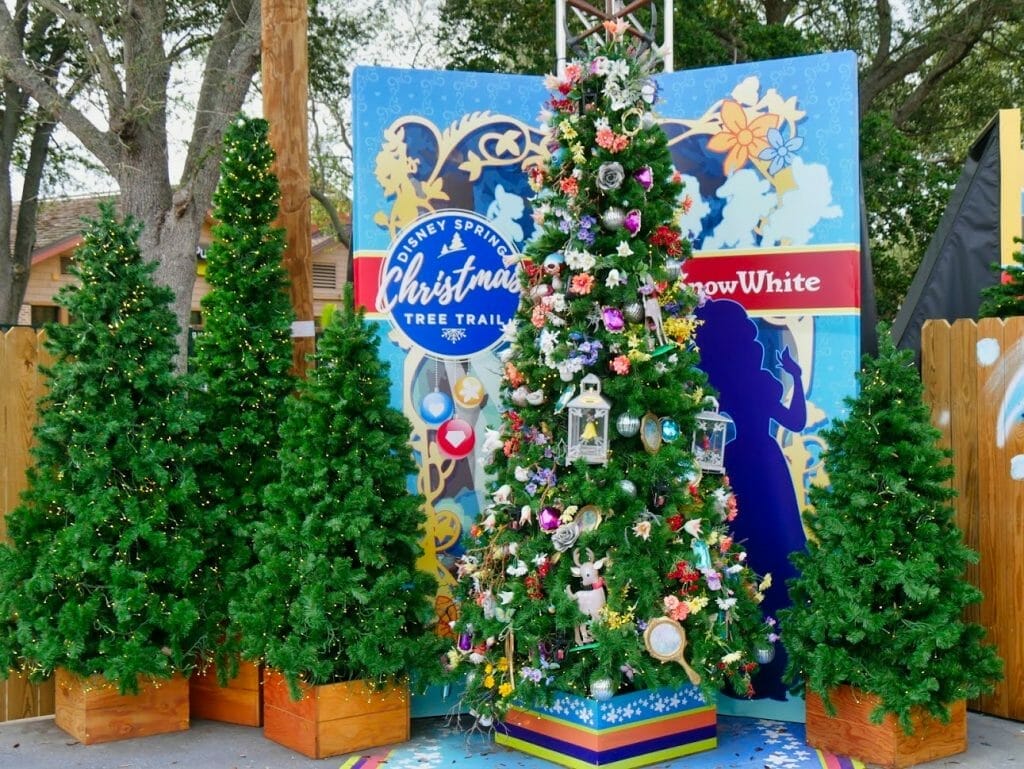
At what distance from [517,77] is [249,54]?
753 centimetres

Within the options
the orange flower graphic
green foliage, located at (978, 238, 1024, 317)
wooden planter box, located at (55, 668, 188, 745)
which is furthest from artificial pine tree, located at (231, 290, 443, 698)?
green foliage, located at (978, 238, 1024, 317)

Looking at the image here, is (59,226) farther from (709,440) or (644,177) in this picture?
(709,440)

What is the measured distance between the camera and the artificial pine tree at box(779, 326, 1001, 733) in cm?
476

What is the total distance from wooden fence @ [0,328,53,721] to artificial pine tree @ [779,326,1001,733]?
13.9ft

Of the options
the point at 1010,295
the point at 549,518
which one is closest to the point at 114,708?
the point at 549,518

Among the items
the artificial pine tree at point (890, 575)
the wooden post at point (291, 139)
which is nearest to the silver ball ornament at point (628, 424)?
the artificial pine tree at point (890, 575)

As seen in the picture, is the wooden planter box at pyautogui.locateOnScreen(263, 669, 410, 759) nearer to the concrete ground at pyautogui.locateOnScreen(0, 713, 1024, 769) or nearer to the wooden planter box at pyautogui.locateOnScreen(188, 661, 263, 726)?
the concrete ground at pyautogui.locateOnScreen(0, 713, 1024, 769)

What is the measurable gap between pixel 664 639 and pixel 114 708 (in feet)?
9.54

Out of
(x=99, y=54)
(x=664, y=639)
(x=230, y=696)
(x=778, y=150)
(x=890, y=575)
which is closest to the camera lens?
(x=890, y=575)

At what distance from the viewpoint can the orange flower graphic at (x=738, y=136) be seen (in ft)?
19.5

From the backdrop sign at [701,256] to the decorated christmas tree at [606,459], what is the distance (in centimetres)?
76

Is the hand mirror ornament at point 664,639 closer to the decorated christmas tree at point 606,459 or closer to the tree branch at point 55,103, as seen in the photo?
the decorated christmas tree at point 606,459

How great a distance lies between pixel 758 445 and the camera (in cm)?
604

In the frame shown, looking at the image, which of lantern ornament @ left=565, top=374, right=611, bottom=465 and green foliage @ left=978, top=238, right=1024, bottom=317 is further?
green foliage @ left=978, top=238, right=1024, bottom=317
